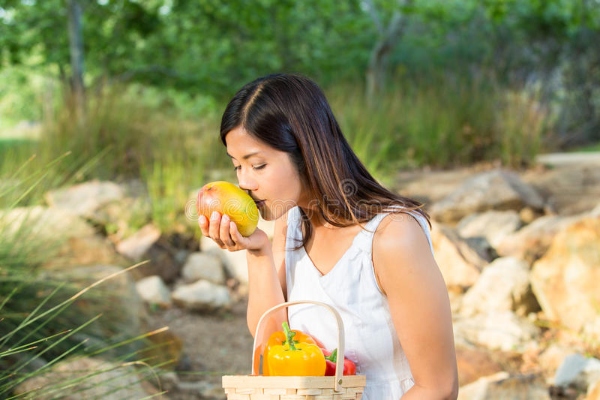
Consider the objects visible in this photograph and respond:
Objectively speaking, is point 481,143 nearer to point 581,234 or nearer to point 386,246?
point 581,234

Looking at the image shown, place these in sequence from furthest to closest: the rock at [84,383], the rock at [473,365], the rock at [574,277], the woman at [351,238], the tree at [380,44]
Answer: the tree at [380,44], the rock at [574,277], the rock at [473,365], the rock at [84,383], the woman at [351,238]

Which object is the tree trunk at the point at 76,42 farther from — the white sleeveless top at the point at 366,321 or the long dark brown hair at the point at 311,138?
the white sleeveless top at the point at 366,321

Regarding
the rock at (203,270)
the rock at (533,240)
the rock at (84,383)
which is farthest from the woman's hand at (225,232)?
the rock at (203,270)

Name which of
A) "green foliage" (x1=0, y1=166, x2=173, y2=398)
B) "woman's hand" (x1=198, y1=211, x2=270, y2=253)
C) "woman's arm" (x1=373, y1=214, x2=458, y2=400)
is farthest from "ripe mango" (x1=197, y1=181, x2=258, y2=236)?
"green foliage" (x1=0, y1=166, x2=173, y2=398)

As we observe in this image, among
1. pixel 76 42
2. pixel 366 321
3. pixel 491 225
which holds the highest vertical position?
pixel 76 42

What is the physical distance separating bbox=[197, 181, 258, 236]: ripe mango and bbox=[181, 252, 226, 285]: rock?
4.81m

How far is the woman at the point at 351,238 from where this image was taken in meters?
1.88

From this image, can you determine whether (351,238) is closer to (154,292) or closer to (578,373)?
(578,373)

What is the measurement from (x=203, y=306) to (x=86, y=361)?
2592 mm

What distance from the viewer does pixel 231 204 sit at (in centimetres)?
203

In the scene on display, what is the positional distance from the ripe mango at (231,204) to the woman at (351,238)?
0.10 ft

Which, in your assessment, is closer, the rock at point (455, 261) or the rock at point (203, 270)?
the rock at point (455, 261)

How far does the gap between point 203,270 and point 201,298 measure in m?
0.72

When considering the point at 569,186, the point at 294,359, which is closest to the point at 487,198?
the point at 569,186
